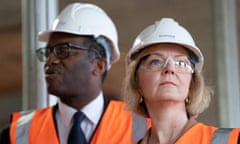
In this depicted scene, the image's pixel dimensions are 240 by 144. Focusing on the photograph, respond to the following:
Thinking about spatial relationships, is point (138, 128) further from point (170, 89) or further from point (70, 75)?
point (170, 89)

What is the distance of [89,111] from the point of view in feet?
8.21

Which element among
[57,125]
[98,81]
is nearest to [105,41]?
[98,81]

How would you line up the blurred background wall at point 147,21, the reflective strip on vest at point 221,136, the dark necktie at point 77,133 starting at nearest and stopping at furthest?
the reflective strip on vest at point 221,136, the dark necktie at point 77,133, the blurred background wall at point 147,21

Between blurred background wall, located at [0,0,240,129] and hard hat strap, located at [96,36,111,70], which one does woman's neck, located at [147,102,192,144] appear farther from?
blurred background wall, located at [0,0,240,129]

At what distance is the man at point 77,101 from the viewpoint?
96.3 inches

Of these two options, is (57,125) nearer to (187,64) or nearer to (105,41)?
(105,41)

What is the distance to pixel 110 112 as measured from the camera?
8.32 ft

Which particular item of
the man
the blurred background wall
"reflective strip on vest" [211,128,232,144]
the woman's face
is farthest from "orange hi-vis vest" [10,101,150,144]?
the blurred background wall

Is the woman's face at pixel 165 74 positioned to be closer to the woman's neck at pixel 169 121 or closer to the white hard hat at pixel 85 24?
the woman's neck at pixel 169 121

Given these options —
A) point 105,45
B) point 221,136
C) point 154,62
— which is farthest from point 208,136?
point 105,45

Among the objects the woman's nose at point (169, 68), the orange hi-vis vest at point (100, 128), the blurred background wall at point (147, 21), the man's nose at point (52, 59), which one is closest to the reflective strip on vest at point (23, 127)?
the orange hi-vis vest at point (100, 128)

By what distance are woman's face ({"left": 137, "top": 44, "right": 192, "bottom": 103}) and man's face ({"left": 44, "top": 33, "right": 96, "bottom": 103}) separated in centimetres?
63

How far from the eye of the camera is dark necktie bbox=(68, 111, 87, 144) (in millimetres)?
2367

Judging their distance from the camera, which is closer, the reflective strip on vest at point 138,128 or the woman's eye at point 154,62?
the woman's eye at point 154,62
